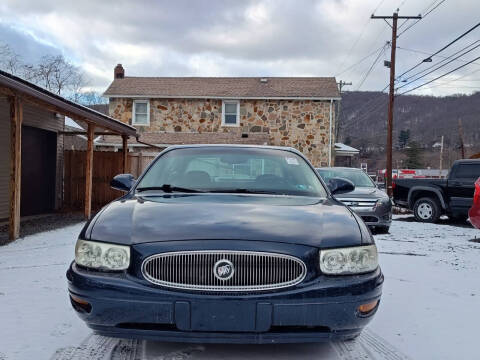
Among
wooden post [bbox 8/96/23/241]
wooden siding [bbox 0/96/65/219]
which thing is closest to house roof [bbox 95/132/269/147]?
wooden siding [bbox 0/96/65/219]

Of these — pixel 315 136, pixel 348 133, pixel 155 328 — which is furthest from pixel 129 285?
pixel 348 133

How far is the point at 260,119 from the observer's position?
23031 mm

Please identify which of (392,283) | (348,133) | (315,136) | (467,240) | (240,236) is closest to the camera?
(240,236)

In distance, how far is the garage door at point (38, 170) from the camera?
12312mm

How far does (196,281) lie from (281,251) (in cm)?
52

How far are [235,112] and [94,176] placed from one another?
32.8 ft

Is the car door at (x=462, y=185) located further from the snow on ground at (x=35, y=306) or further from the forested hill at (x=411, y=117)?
the forested hill at (x=411, y=117)

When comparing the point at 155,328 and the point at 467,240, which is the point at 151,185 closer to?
the point at 155,328

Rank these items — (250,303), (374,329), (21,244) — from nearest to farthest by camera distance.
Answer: (250,303) → (374,329) → (21,244)

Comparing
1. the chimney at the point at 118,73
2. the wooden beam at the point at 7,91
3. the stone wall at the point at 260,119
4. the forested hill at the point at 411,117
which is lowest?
the wooden beam at the point at 7,91

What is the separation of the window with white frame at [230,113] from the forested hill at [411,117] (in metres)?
19.8

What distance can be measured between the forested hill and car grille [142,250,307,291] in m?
39.4

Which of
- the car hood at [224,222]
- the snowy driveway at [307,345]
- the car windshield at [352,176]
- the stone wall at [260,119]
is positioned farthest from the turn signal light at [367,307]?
the stone wall at [260,119]

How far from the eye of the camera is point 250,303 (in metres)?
2.73
